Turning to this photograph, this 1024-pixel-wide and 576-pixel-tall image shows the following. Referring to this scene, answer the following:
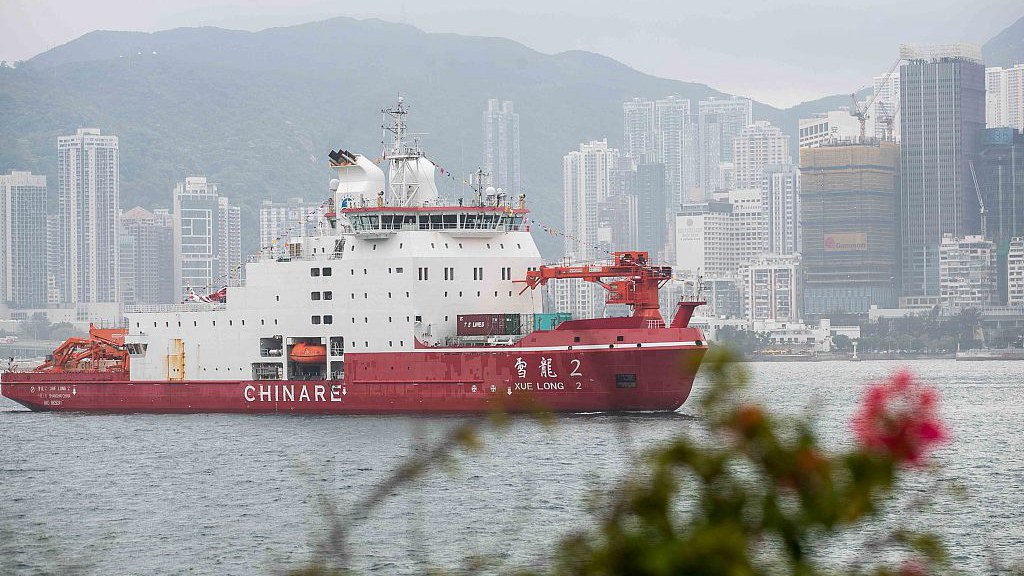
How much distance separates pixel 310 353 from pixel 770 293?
151098 millimetres

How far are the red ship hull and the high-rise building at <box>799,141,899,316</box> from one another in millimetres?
147947

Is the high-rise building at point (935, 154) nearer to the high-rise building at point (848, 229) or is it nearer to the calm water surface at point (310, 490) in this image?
the high-rise building at point (848, 229)

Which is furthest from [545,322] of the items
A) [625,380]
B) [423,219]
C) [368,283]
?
[368,283]

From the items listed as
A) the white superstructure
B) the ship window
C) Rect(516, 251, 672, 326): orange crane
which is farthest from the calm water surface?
Rect(516, 251, 672, 326): orange crane

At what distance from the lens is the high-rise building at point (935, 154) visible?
194625mm

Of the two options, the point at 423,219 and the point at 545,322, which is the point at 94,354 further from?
the point at 545,322

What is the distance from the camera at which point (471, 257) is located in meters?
43.6

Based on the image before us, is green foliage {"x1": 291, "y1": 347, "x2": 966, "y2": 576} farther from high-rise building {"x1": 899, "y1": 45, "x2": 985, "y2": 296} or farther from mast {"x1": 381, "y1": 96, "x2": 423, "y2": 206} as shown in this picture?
high-rise building {"x1": 899, "y1": 45, "x2": 985, "y2": 296}

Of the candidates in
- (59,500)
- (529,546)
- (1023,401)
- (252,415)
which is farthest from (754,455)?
(1023,401)

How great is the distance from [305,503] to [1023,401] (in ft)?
138

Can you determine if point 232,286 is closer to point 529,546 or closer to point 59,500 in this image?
point 59,500

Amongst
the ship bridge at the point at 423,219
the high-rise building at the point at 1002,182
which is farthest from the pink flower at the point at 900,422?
the high-rise building at the point at 1002,182

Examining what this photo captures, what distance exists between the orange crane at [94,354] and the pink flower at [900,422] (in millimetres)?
46085

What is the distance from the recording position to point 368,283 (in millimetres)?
43438
